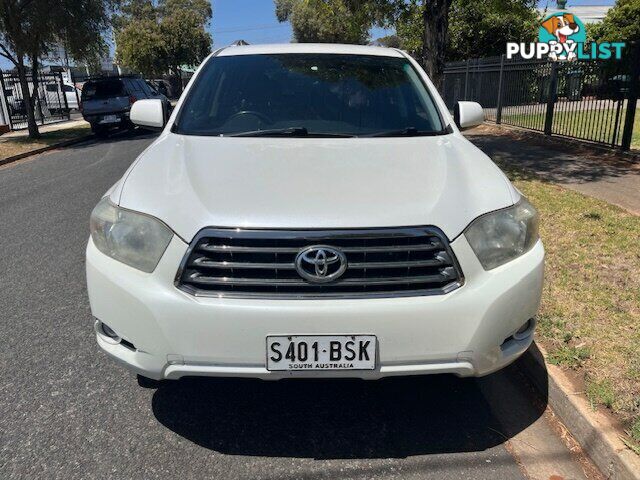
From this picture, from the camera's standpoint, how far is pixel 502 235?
2.30 meters

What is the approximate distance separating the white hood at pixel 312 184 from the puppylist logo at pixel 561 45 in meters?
11.5

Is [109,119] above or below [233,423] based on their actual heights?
below

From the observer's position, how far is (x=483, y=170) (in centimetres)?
265

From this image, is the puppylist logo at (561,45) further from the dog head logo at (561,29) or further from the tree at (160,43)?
the tree at (160,43)

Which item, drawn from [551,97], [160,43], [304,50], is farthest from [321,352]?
[160,43]

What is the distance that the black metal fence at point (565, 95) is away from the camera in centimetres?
940

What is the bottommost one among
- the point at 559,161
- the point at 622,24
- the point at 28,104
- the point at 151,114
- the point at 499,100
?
the point at 559,161

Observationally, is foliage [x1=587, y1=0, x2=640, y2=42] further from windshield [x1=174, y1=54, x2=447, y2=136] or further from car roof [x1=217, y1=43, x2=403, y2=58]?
windshield [x1=174, y1=54, x2=447, y2=136]

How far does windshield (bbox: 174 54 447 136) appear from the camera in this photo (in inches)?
129

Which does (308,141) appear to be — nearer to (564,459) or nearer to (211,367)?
(211,367)

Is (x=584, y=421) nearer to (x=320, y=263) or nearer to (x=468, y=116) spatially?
(x=320, y=263)

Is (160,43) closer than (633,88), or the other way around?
(633,88)

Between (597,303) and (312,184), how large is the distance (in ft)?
7.37

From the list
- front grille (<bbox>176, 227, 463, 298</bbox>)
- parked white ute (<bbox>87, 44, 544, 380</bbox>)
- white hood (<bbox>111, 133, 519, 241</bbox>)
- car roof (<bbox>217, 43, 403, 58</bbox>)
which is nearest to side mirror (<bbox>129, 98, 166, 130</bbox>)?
car roof (<bbox>217, 43, 403, 58</bbox>)
